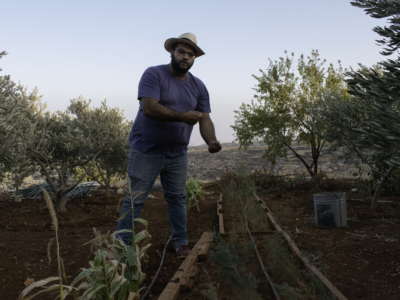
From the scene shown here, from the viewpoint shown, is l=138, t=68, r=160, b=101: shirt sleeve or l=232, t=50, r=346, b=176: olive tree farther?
l=232, t=50, r=346, b=176: olive tree

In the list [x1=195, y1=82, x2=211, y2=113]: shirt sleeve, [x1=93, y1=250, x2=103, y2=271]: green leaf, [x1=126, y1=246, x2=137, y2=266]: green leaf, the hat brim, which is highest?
the hat brim

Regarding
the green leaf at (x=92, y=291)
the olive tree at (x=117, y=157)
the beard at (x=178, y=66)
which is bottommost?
the green leaf at (x=92, y=291)

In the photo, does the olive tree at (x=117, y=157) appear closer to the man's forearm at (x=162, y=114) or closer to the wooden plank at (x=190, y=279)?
the man's forearm at (x=162, y=114)

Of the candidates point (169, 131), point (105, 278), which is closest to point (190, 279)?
point (105, 278)

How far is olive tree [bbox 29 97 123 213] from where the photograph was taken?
327 inches

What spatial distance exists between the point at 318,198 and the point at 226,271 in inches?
140

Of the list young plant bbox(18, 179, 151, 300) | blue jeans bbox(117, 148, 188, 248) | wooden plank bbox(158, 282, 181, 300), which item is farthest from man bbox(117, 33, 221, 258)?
young plant bbox(18, 179, 151, 300)

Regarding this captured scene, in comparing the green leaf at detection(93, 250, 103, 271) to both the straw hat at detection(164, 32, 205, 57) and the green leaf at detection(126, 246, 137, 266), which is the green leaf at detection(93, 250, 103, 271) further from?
the straw hat at detection(164, 32, 205, 57)

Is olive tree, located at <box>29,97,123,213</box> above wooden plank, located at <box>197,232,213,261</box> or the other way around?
above

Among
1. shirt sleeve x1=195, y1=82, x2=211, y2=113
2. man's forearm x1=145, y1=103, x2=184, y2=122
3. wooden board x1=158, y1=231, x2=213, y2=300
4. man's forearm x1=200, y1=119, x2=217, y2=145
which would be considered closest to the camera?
wooden board x1=158, y1=231, x2=213, y2=300

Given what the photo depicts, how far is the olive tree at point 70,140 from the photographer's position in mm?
A: 8312

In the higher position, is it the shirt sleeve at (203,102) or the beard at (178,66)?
the beard at (178,66)

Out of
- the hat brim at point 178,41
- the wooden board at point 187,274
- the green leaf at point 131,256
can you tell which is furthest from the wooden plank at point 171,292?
the hat brim at point 178,41

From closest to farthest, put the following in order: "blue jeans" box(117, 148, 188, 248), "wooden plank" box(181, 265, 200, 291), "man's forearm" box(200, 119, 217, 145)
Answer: "wooden plank" box(181, 265, 200, 291)
"blue jeans" box(117, 148, 188, 248)
"man's forearm" box(200, 119, 217, 145)
